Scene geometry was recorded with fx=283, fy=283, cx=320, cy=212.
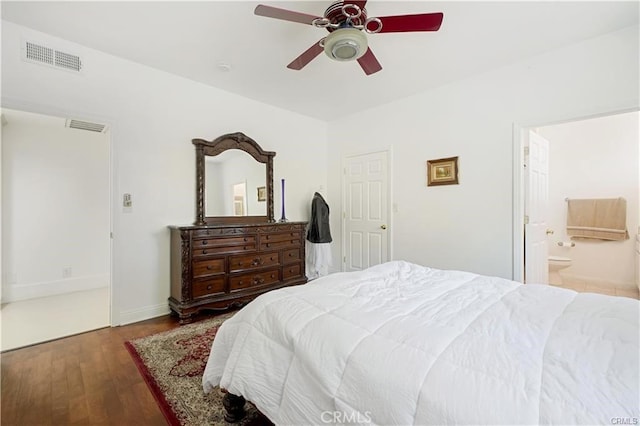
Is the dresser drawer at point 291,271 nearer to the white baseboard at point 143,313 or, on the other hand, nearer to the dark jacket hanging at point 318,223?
the dark jacket hanging at point 318,223

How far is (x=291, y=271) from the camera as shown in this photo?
3.73 metres

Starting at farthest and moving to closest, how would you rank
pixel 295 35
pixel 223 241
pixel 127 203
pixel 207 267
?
pixel 223 241 < pixel 207 267 < pixel 127 203 < pixel 295 35

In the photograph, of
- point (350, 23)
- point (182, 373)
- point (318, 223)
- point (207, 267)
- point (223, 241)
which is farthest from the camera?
point (318, 223)

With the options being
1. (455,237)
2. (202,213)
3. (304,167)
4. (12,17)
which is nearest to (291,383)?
(202,213)

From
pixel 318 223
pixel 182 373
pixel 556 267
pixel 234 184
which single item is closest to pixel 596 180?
pixel 556 267

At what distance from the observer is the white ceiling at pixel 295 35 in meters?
2.05

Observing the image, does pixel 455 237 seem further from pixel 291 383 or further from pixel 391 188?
pixel 291 383

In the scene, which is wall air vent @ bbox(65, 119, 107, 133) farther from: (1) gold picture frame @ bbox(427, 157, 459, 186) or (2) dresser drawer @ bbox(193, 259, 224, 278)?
(1) gold picture frame @ bbox(427, 157, 459, 186)

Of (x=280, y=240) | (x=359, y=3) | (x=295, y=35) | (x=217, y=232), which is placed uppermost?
(x=295, y=35)

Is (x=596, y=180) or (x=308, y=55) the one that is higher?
(x=308, y=55)

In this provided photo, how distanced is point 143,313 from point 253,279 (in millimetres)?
1139

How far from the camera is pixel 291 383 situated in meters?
1.08

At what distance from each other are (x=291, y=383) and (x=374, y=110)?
12.3 ft

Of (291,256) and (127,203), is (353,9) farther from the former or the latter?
(291,256)
